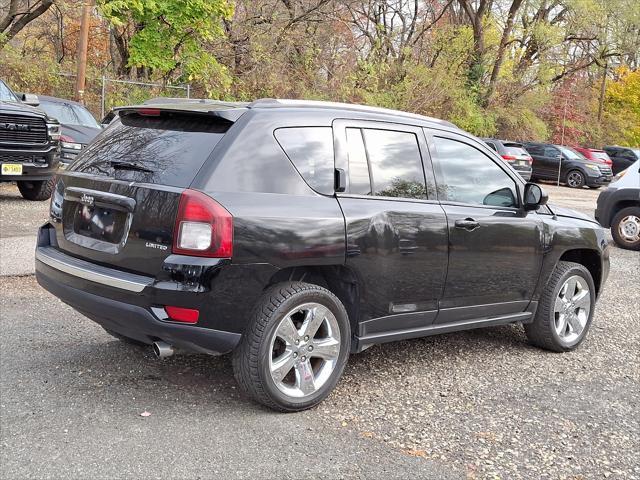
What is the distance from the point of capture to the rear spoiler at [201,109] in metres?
3.81

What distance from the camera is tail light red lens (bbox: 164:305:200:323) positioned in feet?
11.5

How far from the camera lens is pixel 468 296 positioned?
468 centimetres

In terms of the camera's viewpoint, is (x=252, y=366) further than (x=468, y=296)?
No

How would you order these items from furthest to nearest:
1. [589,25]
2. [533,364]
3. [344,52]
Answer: [589,25]
[344,52]
[533,364]

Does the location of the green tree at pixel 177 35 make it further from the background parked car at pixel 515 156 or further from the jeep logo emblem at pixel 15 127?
the background parked car at pixel 515 156

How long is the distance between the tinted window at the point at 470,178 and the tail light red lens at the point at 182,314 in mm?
1925

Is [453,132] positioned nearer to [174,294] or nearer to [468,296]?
[468,296]

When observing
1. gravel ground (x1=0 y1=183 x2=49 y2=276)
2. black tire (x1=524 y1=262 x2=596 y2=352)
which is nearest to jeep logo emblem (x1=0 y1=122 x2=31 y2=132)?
gravel ground (x1=0 y1=183 x2=49 y2=276)

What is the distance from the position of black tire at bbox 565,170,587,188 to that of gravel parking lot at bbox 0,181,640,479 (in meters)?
22.7

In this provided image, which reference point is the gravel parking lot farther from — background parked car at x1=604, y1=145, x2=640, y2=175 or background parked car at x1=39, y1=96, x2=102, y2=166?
background parked car at x1=604, y1=145, x2=640, y2=175

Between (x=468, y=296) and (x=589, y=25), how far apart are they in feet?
123

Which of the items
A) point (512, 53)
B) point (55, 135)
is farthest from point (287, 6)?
point (512, 53)

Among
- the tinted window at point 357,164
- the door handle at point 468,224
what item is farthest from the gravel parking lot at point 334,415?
the tinted window at point 357,164

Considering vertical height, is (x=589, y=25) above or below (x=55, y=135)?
above
